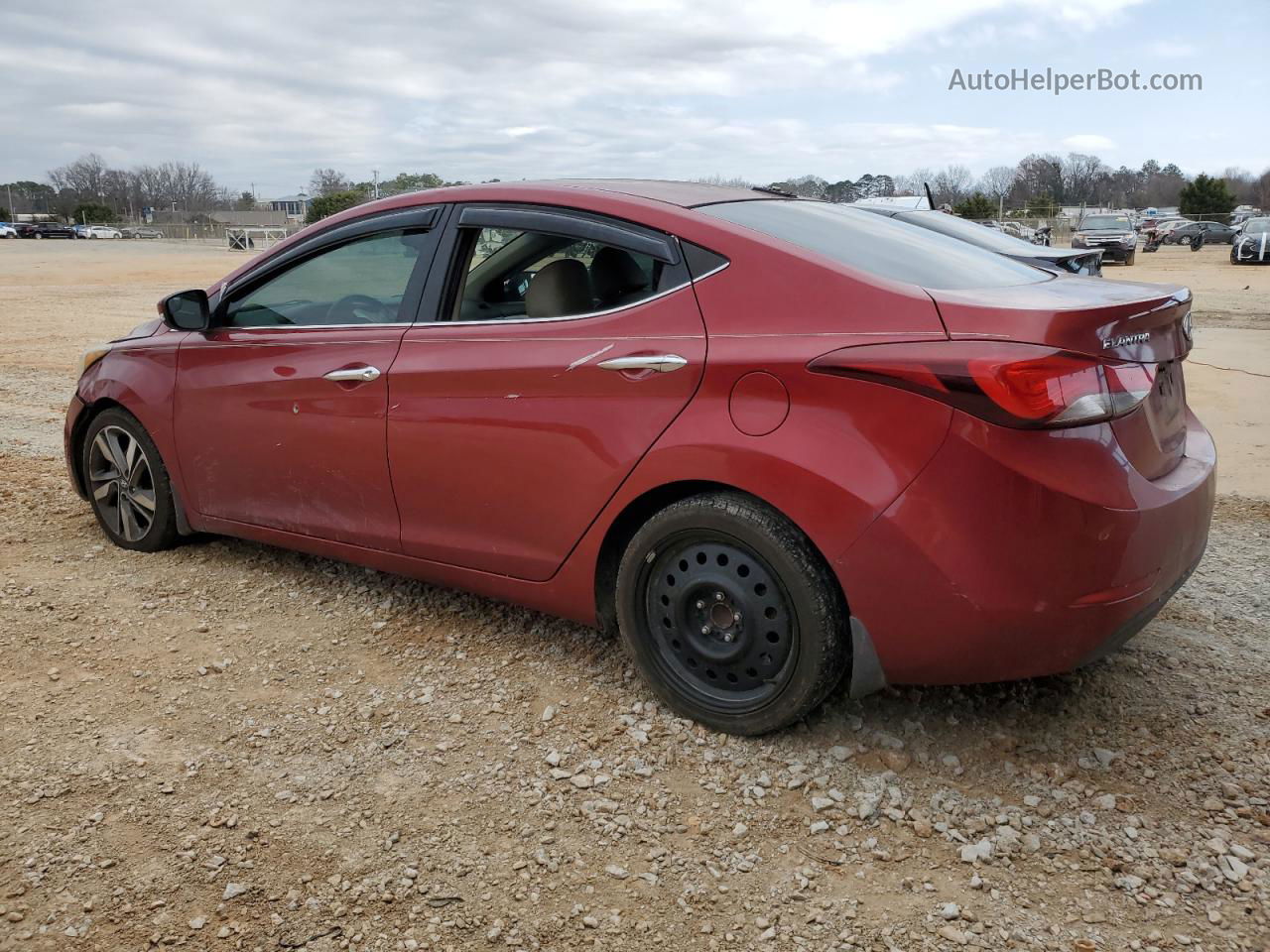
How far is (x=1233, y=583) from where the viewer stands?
173 inches

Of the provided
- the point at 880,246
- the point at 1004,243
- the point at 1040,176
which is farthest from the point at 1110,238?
the point at 1040,176

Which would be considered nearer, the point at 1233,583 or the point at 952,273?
the point at 952,273

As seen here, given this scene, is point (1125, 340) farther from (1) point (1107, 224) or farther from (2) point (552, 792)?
(1) point (1107, 224)

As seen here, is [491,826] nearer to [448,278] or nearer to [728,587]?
[728,587]

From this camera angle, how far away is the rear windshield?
301 cm

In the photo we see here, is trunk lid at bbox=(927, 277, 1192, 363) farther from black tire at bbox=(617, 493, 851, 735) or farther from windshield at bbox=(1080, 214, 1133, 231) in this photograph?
windshield at bbox=(1080, 214, 1133, 231)

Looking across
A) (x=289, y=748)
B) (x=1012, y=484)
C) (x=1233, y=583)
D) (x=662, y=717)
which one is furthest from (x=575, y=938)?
(x=1233, y=583)

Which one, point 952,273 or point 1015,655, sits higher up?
point 952,273

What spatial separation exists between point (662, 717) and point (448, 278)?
5.33 ft

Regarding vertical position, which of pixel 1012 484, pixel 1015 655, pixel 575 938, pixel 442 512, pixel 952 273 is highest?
pixel 952 273

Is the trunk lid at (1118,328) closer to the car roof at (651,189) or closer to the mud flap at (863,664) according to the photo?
the mud flap at (863,664)

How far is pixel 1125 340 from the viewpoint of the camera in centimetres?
268

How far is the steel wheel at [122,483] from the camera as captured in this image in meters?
4.64

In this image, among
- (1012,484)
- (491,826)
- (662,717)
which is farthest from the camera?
(662,717)
